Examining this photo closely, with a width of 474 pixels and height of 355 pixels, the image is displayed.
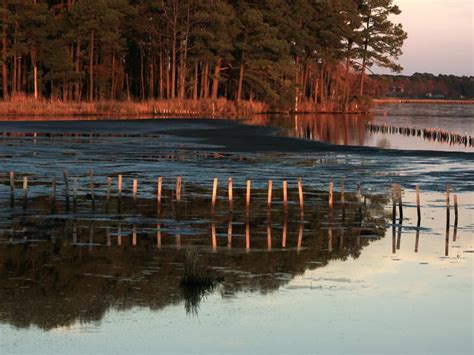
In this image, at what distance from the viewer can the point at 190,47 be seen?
10600cm

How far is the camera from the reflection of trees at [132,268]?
1797cm

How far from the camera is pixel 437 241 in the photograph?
25.7 meters

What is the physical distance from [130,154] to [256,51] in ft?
210

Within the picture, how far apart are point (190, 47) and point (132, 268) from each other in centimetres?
8620

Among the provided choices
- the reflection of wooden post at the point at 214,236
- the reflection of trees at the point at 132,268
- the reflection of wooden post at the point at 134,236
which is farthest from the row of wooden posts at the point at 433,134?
the reflection of wooden post at the point at 134,236

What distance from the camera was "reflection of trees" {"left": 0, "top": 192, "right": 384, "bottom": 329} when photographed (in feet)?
59.0

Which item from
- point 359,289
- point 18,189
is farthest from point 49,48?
point 359,289

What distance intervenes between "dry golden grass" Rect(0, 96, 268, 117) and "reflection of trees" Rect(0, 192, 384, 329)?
66300 millimetres

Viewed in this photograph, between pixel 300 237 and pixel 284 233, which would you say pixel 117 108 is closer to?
pixel 284 233

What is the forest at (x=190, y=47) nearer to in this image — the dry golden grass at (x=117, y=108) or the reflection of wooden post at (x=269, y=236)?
the dry golden grass at (x=117, y=108)

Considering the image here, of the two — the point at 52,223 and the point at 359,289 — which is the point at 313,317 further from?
the point at 52,223

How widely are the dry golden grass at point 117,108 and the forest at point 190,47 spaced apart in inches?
94.9

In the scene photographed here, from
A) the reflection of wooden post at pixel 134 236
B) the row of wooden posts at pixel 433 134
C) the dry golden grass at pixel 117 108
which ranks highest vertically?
the dry golden grass at pixel 117 108

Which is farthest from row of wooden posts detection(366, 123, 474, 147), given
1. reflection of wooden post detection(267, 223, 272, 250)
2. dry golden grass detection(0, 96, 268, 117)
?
reflection of wooden post detection(267, 223, 272, 250)
